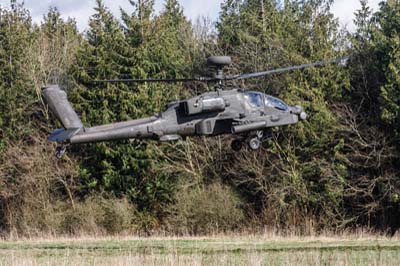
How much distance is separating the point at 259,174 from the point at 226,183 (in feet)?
6.95

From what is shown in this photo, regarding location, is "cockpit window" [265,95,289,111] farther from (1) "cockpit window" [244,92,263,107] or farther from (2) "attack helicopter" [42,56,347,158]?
(1) "cockpit window" [244,92,263,107]

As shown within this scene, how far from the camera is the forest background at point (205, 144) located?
38188mm

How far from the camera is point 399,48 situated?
36938mm

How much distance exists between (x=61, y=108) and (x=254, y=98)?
4804 millimetres

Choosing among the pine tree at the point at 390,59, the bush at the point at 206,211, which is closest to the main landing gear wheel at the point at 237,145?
the bush at the point at 206,211

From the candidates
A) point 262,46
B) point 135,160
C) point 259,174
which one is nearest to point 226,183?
point 259,174

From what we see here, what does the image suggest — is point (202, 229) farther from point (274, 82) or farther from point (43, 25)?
point (43, 25)

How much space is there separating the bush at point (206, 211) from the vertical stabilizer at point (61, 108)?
707 inches

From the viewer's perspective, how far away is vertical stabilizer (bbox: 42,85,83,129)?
1984 cm

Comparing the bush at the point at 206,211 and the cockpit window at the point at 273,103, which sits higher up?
the cockpit window at the point at 273,103

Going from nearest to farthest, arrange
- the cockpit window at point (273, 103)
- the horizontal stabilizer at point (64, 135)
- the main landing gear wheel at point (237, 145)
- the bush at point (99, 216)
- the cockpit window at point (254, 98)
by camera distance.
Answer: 1. the horizontal stabilizer at point (64, 135)
2. the cockpit window at point (254, 98)
3. the cockpit window at point (273, 103)
4. the main landing gear wheel at point (237, 145)
5. the bush at point (99, 216)

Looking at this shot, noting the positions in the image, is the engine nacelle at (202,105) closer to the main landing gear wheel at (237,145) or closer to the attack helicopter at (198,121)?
the attack helicopter at (198,121)

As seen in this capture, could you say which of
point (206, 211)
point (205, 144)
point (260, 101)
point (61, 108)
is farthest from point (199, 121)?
point (205, 144)

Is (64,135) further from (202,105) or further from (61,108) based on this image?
(202,105)
